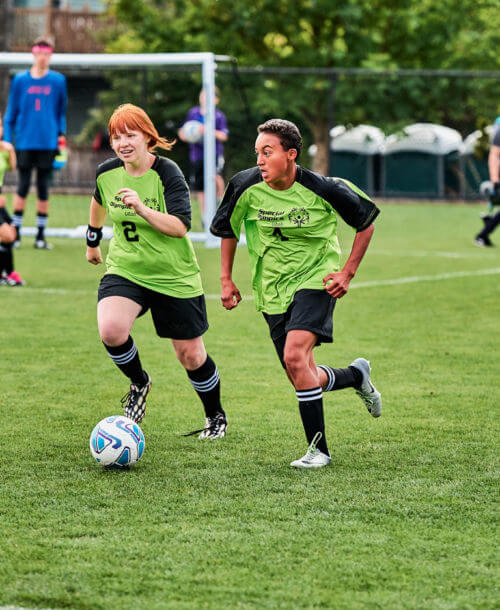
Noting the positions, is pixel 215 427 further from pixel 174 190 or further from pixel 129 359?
pixel 174 190

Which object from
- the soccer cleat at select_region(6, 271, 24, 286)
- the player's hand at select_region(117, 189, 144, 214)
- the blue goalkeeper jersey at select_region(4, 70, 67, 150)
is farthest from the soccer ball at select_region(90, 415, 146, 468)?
the blue goalkeeper jersey at select_region(4, 70, 67, 150)

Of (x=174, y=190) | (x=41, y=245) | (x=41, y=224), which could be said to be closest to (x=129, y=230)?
(x=174, y=190)

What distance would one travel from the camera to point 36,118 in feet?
45.1

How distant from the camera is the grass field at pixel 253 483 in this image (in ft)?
11.5

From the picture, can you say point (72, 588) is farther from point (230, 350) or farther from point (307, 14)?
point (307, 14)

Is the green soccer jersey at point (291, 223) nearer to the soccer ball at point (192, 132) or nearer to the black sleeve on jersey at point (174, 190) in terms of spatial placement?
the black sleeve on jersey at point (174, 190)

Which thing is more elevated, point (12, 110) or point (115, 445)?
point (12, 110)

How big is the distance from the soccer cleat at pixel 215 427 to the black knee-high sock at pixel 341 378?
0.60 meters

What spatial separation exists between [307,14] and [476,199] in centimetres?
903

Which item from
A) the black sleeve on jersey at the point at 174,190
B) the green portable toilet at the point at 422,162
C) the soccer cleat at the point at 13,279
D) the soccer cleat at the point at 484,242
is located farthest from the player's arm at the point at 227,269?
the green portable toilet at the point at 422,162

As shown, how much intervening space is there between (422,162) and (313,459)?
19595 mm

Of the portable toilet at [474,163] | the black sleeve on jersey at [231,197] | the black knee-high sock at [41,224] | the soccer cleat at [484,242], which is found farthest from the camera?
the portable toilet at [474,163]

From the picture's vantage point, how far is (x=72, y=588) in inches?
136

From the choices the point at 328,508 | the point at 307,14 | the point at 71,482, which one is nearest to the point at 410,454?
the point at 328,508
